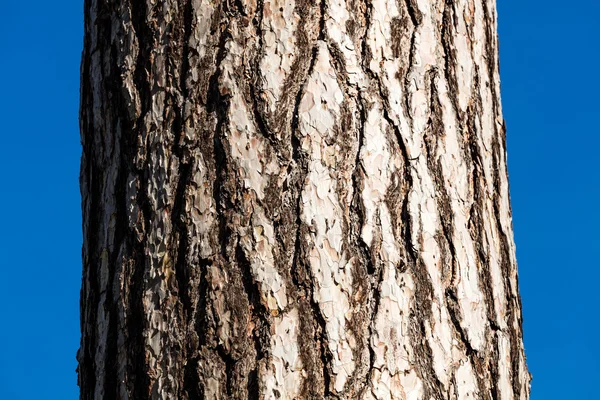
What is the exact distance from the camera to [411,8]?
1846 mm

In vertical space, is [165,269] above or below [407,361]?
above

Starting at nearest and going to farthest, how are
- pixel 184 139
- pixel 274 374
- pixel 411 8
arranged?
pixel 274 374, pixel 184 139, pixel 411 8

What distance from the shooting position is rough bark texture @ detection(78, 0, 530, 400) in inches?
64.0

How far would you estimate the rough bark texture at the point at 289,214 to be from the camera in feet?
5.33

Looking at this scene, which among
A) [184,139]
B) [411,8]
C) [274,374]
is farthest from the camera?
[411,8]

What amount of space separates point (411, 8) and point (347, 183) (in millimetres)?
464

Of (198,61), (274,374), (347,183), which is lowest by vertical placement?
(274,374)

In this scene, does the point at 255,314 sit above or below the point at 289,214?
below

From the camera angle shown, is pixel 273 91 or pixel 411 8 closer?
pixel 273 91

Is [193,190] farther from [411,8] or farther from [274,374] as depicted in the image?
[411,8]

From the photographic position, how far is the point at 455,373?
174cm

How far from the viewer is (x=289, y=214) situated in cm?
165

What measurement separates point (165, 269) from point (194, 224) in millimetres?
114

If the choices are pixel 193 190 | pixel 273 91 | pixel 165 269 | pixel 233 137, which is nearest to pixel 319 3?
pixel 273 91
